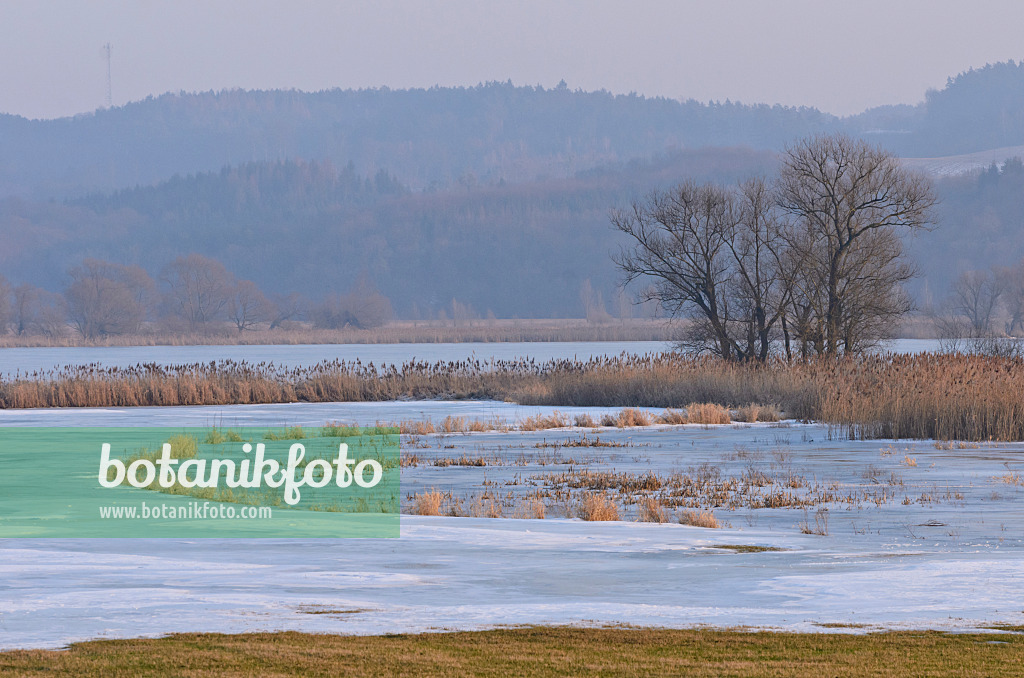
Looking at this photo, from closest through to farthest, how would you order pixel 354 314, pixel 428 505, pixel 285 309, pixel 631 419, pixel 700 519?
pixel 700 519 < pixel 428 505 < pixel 631 419 < pixel 354 314 < pixel 285 309

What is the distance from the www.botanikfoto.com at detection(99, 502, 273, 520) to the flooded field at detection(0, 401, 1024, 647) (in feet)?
5.89

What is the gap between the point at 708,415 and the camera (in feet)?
Result: 100

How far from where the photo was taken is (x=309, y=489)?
18656 mm

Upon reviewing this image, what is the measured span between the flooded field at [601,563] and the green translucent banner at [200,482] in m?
0.68

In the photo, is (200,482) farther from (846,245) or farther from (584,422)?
(846,245)

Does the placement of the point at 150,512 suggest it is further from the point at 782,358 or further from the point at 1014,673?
the point at 782,358

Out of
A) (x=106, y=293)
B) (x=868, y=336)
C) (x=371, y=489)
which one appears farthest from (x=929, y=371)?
(x=106, y=293)

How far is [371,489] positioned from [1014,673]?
1180 cm

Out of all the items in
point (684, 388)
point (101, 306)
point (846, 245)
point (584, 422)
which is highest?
point (846, 245)

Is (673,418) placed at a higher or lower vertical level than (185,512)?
lower

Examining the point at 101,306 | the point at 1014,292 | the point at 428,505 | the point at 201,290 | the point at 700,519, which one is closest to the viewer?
the point at 700,519

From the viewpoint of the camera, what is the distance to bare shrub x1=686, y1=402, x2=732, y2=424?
99.4ft

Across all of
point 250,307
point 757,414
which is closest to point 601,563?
point 757,414

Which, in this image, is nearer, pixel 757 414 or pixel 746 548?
pixel 746 548
